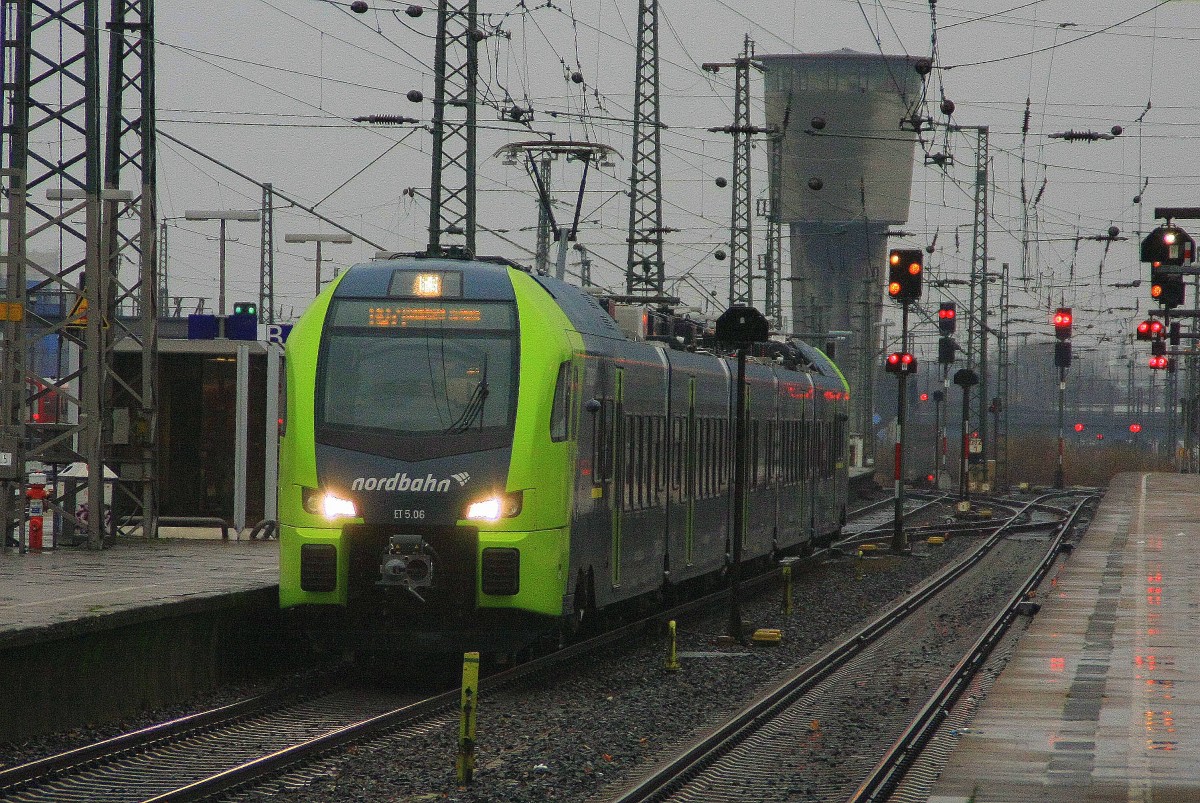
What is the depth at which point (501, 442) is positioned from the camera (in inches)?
565

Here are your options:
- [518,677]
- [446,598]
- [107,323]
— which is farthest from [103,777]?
[107,323]

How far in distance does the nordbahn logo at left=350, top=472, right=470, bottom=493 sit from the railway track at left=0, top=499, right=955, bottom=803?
1637mm

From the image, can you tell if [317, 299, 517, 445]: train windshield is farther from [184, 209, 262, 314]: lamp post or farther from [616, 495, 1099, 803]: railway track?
[184, 209, 262, 314]: lamp post

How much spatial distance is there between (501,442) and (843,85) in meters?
95.3

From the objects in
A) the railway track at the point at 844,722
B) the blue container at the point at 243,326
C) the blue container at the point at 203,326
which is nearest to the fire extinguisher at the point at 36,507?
the blue container at the point at 243,326

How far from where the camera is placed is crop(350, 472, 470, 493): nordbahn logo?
46.5 ft

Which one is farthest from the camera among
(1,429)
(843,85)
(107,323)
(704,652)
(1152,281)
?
(843,85)

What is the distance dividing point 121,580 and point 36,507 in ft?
14.5

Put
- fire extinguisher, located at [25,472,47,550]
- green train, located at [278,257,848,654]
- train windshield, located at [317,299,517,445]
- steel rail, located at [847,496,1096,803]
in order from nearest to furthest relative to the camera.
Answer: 1. steel rail, located at [847,496,1096,803]
2. green train, located at [278,257,848,654]
3. train windshield, located at [317,299,517,445]
4. fire extinguisher, located at [25,472,47,550]

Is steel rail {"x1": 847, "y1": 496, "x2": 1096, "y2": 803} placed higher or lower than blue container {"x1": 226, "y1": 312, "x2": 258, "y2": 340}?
lower

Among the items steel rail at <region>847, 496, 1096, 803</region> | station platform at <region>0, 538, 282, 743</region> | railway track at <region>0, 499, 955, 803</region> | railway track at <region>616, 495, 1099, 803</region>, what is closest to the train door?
railway track at <region>0, 499, 955, 803</region>

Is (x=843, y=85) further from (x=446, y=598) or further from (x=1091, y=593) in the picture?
(x=446, y=598)

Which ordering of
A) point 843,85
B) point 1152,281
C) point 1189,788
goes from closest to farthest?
point 1189,788, point 1152,281, point 843,85

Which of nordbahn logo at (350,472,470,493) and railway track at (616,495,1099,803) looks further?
nordbahn logo at (350,472,470,493)
